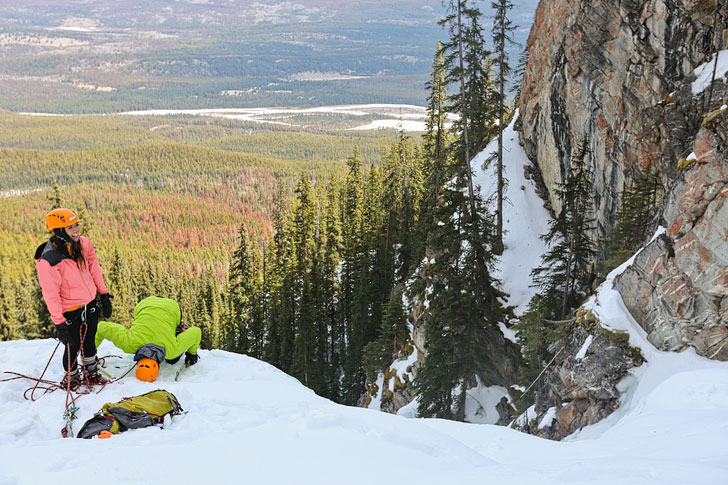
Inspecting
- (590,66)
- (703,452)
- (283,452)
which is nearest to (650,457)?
(703,452)

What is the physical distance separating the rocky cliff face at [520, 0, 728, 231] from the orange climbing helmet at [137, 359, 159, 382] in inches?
574

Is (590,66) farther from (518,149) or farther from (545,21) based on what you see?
(518,149)

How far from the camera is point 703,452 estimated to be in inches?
206

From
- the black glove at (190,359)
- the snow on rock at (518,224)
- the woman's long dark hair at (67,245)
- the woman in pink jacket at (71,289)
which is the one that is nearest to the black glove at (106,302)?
the woman in pink jacket at (71,289)

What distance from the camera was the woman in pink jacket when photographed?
7.03 m

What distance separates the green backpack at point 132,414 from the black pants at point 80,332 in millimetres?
1374

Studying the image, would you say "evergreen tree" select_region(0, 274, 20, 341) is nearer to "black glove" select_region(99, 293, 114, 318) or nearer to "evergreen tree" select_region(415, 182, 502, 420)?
"evergreen tree" select_region(415, 182, 502, 420)

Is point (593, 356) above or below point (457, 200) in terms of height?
→ below

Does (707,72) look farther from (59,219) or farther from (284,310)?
(284,310)

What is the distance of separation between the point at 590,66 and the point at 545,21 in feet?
18.4

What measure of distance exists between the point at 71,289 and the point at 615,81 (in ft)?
60.5

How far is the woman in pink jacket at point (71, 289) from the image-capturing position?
7031mm

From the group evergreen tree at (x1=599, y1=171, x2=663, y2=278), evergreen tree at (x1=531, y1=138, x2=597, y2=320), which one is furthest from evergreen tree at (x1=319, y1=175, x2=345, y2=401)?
evergreen tree at (x1=599, y1=171, x2=663, y2=278)

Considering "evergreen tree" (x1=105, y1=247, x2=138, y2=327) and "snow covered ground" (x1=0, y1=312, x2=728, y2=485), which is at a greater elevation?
"snow covered ground" (x1=0, y1=312, x2=728, y2=485)
